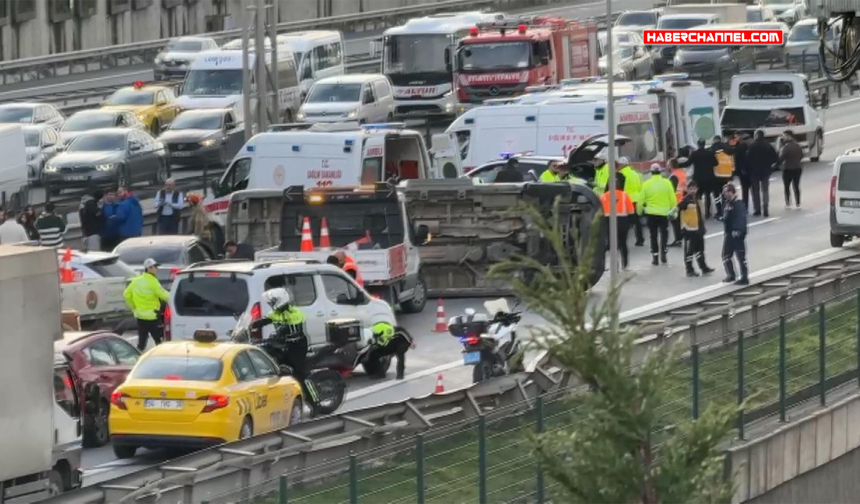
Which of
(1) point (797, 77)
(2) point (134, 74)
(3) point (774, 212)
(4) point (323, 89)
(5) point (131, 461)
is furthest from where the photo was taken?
(2) point (134, 74)

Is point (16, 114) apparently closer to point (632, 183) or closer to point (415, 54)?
point (415, 54)

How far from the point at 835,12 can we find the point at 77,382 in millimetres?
18666

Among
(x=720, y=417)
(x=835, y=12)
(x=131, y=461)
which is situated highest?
(x=835, y=12)

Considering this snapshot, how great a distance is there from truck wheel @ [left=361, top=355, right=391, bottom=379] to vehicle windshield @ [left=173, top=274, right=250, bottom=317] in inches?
76.0

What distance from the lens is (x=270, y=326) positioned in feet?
82.5

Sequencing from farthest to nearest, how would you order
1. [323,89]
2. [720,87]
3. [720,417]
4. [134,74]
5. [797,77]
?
[134,74] → [720,87] → [323,89] → [797,77] → [720,417]

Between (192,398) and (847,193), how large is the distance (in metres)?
17.3

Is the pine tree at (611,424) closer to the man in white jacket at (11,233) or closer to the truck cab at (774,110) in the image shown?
the man in white jacket at (11,233)

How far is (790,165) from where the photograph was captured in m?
41.5

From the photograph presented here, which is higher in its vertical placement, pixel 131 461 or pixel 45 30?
pixel 45 30

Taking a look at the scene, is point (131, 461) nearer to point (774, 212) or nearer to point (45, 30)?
point (774, 212)

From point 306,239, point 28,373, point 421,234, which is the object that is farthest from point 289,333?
point 421,234

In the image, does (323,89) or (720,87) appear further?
(720,87)

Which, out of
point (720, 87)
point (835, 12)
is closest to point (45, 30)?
point (720, 87)
